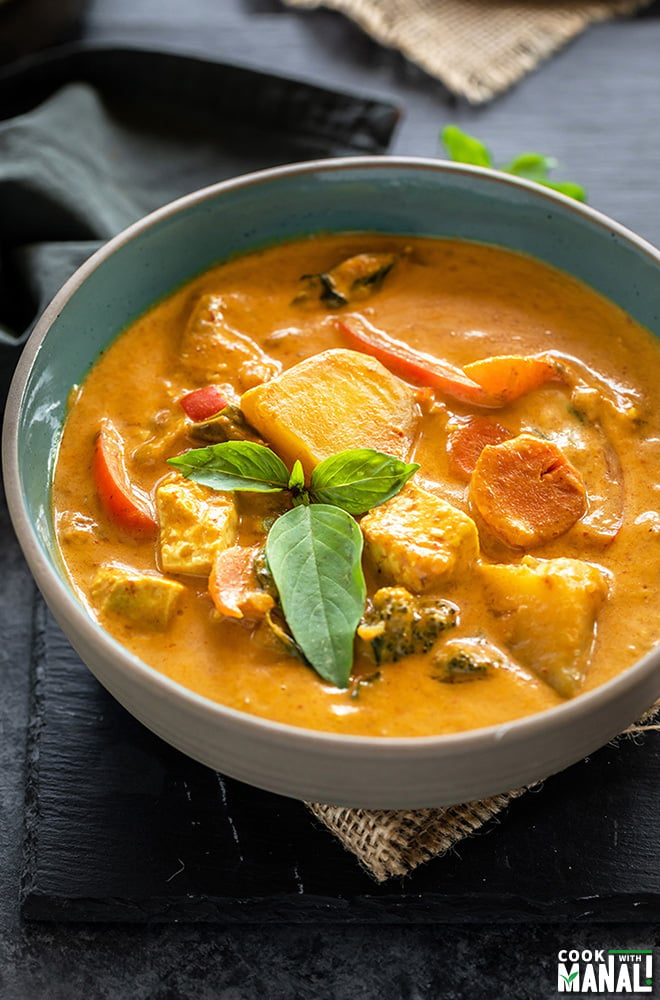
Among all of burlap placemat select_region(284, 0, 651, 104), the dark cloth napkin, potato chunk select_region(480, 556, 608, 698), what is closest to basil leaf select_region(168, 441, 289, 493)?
potato chunk select_region(480, 556, 608, 698)

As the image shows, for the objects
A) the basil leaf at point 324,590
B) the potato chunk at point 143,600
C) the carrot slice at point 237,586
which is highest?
the basil leaf at point 324,590

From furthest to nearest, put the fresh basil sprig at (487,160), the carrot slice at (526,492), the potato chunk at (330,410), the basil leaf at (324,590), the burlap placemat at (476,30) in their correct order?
the burlap placemat at (476,30)
the fresh basil sprig at (487,160)
the potato chunk at (330,410)
the carrot slice at (526,492)
the basil leaf at (324,590)

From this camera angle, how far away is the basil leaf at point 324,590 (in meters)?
2.23

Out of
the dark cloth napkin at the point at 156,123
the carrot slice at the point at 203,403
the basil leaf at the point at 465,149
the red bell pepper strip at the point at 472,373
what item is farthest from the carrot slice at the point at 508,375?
the dark cloth napkin at the point at 156,123

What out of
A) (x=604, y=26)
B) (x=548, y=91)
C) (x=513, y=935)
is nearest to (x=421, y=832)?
(x=513, y=935)

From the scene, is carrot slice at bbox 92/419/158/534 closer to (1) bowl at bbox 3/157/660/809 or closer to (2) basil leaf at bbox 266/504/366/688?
(1) bowl at bbox 3/157/660/809

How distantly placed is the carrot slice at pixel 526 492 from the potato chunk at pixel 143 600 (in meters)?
0.67

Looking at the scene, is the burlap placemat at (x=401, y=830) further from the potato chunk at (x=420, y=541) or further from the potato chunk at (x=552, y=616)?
the potato chunk at (x=420, y=541)

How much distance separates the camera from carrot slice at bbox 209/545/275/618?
2.34 m

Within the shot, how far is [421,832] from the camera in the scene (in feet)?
7.91

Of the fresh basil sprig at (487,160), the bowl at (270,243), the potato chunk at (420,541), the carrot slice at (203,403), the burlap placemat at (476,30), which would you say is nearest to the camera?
the bowl at (270,243)

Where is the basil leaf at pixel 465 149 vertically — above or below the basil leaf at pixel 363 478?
above

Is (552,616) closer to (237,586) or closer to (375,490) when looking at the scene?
(375,490)

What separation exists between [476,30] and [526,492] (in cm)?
262
